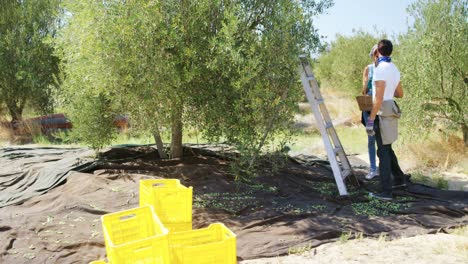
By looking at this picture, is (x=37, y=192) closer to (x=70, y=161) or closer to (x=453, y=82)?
(x=70, y=161)

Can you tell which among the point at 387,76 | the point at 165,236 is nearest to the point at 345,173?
the point at 387,76

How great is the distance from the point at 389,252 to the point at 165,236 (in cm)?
230

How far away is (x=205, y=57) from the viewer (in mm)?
5977

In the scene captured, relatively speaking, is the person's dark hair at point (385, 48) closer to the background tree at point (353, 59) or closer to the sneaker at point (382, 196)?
the sneaker at point (382, 196)

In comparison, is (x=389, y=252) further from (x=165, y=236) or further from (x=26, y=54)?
(x=26, y=54)

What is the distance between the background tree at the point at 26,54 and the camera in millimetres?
13250

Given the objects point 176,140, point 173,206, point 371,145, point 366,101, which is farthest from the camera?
point 176,140

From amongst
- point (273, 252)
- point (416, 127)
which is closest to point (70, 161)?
point (273, 252)

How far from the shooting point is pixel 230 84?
5727 millimetres

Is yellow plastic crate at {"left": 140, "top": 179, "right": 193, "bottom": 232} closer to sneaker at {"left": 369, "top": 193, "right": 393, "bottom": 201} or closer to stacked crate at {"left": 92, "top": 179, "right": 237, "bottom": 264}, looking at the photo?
stacked crate at {"left": 92, "top": 179, "right": 237, "bottom": 264}

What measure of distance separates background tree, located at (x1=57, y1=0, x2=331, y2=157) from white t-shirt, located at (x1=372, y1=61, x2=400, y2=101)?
86cm

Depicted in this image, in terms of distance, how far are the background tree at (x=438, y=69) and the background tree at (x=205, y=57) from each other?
309 centimetres

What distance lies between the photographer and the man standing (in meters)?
5.72

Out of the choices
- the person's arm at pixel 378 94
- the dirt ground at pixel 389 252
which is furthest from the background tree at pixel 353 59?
the dirt ground at pixel 389 252
